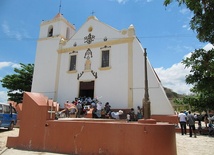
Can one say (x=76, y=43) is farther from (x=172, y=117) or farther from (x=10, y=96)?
(x=172, y=117)

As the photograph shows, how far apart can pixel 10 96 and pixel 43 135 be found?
16.2m

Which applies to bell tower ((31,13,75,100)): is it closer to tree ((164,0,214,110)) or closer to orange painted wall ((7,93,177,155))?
orange painted wall ((7,93,177,155))

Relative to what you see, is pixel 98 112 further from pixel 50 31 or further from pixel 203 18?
pixel 50 31

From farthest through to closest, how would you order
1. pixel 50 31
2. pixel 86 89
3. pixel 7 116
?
pixel 50 31 → pixel 86 89 → pixel 7 116

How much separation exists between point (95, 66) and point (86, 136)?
1130 cm

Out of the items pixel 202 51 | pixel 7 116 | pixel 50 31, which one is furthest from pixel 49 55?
pixel 202 51

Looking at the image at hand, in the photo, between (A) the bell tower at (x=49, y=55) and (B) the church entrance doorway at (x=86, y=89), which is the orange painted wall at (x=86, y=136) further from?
(A) the bell tower at (x=49, y=55)

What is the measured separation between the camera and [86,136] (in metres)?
6.46

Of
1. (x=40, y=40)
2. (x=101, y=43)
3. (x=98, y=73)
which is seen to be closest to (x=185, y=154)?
(x=98, y=73)

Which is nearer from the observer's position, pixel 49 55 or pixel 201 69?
pixel 201 69

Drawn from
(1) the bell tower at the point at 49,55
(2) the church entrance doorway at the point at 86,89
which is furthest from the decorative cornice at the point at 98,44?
(2) the church entrance doorway at the point at 86,89

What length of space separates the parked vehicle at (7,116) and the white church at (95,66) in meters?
5.90

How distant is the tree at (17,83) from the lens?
2102 centimetres

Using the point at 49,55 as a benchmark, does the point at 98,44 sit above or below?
above
